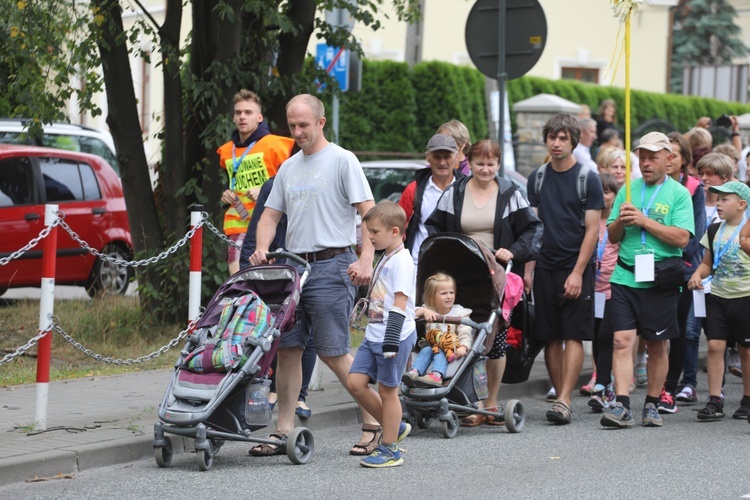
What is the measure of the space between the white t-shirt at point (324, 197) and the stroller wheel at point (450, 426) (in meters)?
1.41

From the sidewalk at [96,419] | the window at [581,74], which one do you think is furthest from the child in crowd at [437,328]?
the window at [581,74]

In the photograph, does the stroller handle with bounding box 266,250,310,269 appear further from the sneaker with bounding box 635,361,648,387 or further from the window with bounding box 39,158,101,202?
the window with bounding box 39,158,101,202

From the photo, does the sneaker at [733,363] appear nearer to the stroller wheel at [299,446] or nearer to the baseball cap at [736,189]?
the baseball cap at [736,189]

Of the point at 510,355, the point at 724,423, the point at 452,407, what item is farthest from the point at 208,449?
the point at 724,423

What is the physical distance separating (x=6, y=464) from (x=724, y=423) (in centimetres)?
507

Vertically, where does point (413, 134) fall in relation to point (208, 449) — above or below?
above

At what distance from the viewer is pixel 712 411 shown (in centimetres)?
927

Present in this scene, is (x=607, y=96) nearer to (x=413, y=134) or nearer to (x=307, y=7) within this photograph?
(x=413, y=134)

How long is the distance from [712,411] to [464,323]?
2132 mm

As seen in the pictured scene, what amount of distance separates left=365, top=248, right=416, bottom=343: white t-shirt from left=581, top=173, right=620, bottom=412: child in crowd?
250cm

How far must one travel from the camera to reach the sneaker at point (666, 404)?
9.73 meters

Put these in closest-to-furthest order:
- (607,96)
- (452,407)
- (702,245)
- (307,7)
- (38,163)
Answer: (452,407)
(702,245)
(307,7)
(38,163)
(607,96)

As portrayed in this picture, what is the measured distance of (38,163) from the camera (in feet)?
48.5

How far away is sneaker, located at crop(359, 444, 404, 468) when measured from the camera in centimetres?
735
